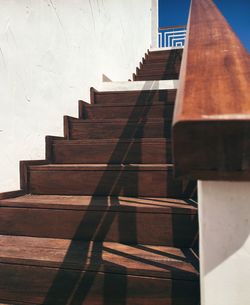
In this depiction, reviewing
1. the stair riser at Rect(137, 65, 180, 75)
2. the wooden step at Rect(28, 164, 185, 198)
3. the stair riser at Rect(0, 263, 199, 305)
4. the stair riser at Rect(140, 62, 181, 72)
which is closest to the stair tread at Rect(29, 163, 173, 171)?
the wooden step at Rect(28, 164, 185, 198)

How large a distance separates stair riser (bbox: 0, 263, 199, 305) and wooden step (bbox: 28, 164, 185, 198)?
44 centimetres

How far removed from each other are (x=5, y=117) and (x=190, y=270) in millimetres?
1007

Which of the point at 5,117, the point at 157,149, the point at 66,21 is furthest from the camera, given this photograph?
the point at 66,21

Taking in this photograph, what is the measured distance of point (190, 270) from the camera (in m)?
0.80

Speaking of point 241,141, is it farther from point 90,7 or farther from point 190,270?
point 90,7

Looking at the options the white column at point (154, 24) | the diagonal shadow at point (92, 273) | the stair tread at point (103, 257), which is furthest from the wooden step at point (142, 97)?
the white column at point (154, 24)

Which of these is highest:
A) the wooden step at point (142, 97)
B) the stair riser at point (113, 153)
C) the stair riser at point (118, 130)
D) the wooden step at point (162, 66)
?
the wooden step at point (162, 66)

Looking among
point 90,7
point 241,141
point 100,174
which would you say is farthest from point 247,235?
point 90,7

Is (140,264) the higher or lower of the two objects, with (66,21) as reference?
lower

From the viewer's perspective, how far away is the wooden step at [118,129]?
62.6 inches

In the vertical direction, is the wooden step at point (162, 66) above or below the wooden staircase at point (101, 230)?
above

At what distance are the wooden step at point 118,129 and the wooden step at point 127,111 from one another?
0.58 ft

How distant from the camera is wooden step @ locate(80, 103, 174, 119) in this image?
1.81 meters

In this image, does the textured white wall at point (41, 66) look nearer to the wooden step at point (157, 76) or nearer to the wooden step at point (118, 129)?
the wooden step at point (118, 129)
